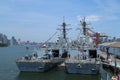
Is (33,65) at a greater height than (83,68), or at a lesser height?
greater

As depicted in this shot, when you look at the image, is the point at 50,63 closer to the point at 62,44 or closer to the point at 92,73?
the point at 92,73

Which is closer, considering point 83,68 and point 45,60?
point 83,68

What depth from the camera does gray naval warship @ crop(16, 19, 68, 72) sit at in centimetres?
5169

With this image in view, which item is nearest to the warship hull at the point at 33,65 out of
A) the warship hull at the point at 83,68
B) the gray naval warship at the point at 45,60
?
the gray naval warship at the point at 45,60

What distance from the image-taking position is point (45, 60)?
52844 millimetres

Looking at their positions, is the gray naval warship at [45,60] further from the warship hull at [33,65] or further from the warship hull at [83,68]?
the warship hull at [83,68]

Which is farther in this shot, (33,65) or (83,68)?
(33,65)

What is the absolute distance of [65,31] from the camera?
74.0 m

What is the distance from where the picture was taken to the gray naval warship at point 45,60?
5169cm

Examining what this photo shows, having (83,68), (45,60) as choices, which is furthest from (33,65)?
(83,68)

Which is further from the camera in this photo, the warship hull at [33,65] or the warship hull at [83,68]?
the warship hull at [33,65]

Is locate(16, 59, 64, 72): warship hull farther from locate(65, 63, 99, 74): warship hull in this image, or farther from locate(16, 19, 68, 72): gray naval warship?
locate(65, 63, 99, 74): warship hull

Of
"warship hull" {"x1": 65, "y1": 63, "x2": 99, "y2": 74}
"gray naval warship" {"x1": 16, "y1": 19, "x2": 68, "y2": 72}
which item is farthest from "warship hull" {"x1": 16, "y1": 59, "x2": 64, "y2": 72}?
"warship hull" {"x1": 65, "y1": 63, "x2": 99, "y2": 74}

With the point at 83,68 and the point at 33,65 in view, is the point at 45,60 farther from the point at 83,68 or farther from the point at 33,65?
the point at 83,68
